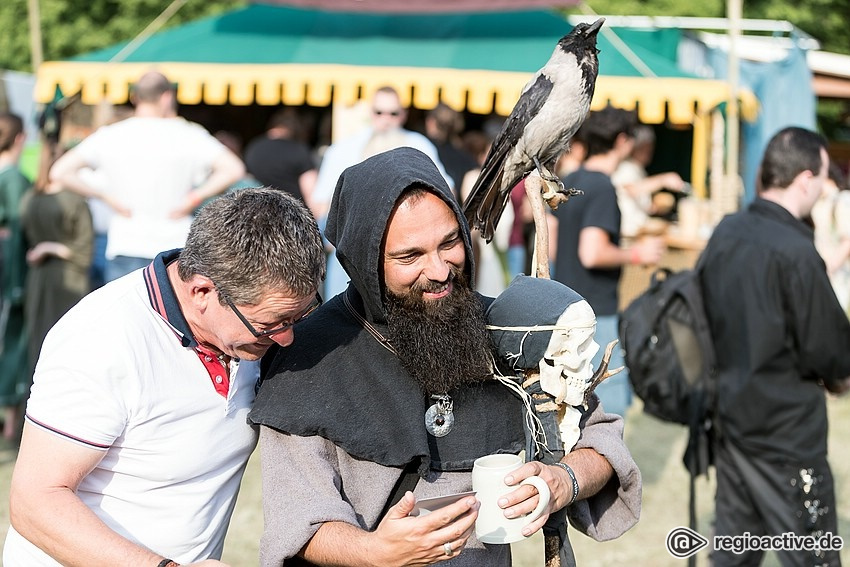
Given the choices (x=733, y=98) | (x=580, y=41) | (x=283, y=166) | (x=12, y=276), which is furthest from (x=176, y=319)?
(x=733, y=98)

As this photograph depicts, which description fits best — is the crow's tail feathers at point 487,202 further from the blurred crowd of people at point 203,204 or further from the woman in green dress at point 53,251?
the woman in green dress at point 53,251

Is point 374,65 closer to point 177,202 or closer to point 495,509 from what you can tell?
point 177,202

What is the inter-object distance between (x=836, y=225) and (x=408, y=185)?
7844 millimetres

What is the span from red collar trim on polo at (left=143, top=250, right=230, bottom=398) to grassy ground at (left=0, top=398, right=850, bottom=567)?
9.52 ft

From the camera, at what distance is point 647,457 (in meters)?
6.30

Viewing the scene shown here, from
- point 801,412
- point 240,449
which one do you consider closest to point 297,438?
point 240,449

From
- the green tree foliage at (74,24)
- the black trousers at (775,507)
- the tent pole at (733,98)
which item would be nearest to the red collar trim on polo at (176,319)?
the black trousers at (775,507)

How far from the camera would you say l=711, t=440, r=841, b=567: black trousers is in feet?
12.0

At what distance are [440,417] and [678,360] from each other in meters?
2.14

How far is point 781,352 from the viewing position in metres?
3.66

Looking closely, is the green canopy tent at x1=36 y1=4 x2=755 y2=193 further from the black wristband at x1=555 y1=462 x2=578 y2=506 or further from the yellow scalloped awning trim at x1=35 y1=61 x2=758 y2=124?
the black wristband at x1=555 y1=462 x2=578 y2=506

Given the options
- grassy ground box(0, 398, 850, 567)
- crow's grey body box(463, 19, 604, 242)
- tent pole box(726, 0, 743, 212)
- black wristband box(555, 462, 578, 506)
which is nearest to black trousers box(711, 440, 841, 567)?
grassy ground box(0, 398, 850, 567)

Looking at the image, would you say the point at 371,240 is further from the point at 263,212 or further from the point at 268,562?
the point at 268,562
